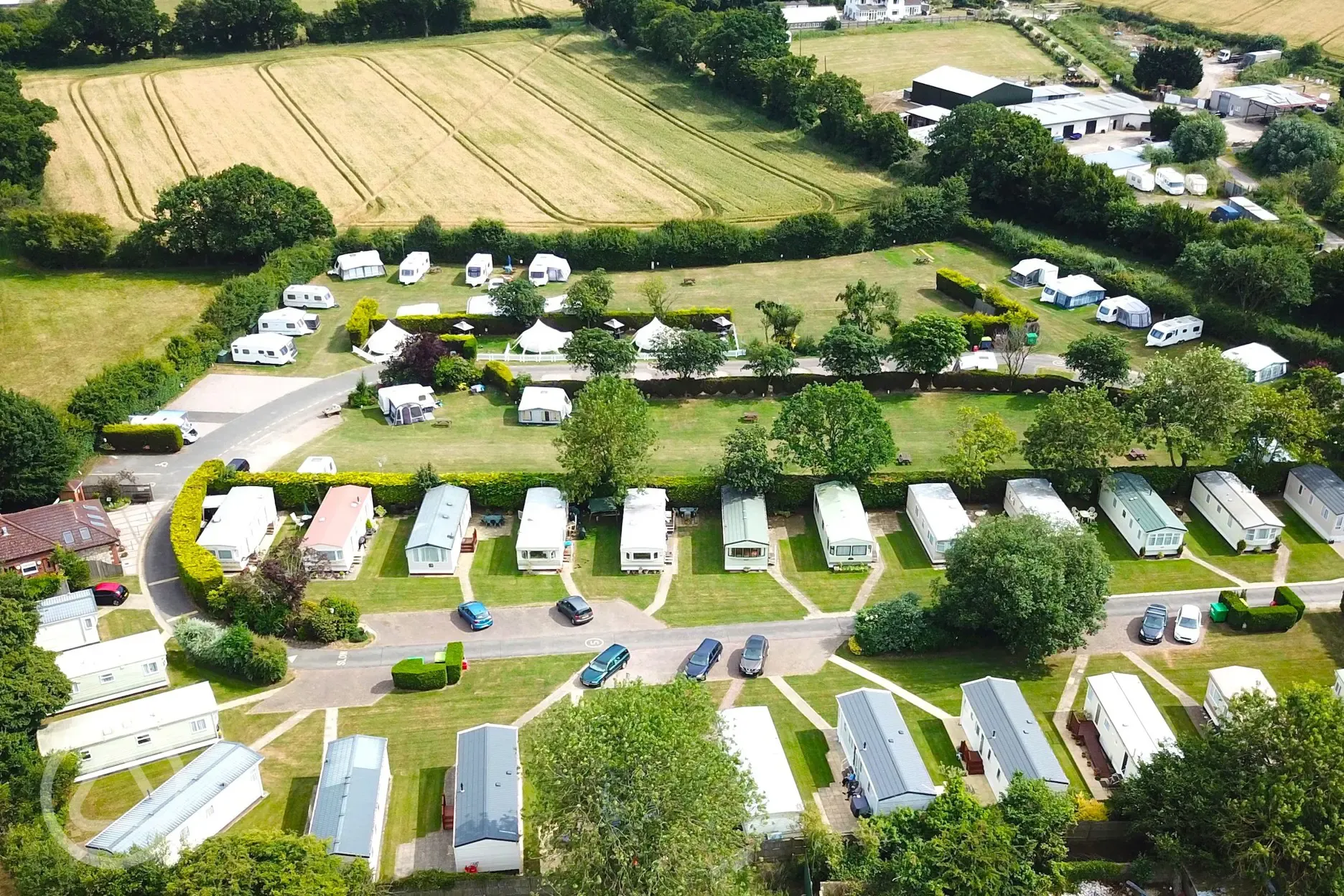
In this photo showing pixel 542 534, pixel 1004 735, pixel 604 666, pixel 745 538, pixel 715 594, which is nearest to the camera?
pixel 1004 735

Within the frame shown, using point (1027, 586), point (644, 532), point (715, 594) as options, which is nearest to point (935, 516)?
point (1027, 586)

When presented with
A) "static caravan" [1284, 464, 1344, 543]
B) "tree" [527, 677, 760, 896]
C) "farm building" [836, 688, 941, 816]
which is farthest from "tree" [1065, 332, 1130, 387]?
"tree" [527, 677, 760, 896]

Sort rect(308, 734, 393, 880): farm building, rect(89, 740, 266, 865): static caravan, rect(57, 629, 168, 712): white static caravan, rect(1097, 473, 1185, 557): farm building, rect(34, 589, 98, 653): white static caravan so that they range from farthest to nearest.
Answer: rect(1097, 473, 1185, 557): farm building → rect(34, 589, 98, 653): white static caravan → rect(57, 629, 168, 712): white static caravan → rect(308, 734, 393, 880): farm building → rect(89, 740, 266, 865): static caravan

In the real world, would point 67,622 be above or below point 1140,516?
above

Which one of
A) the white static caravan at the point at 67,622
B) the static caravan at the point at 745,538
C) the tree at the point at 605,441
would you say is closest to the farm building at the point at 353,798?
the white static caravan at the point at 67,622

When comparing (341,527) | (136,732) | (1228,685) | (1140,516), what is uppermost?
(341,527)

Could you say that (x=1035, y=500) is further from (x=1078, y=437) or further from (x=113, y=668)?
(x=113, y=668)

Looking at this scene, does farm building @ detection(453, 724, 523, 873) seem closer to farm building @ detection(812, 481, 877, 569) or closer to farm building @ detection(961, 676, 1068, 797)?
farm building @ detection(961, 676, 1068, 797)

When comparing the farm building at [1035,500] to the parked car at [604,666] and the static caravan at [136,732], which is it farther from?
the static caravan at [136,732]
